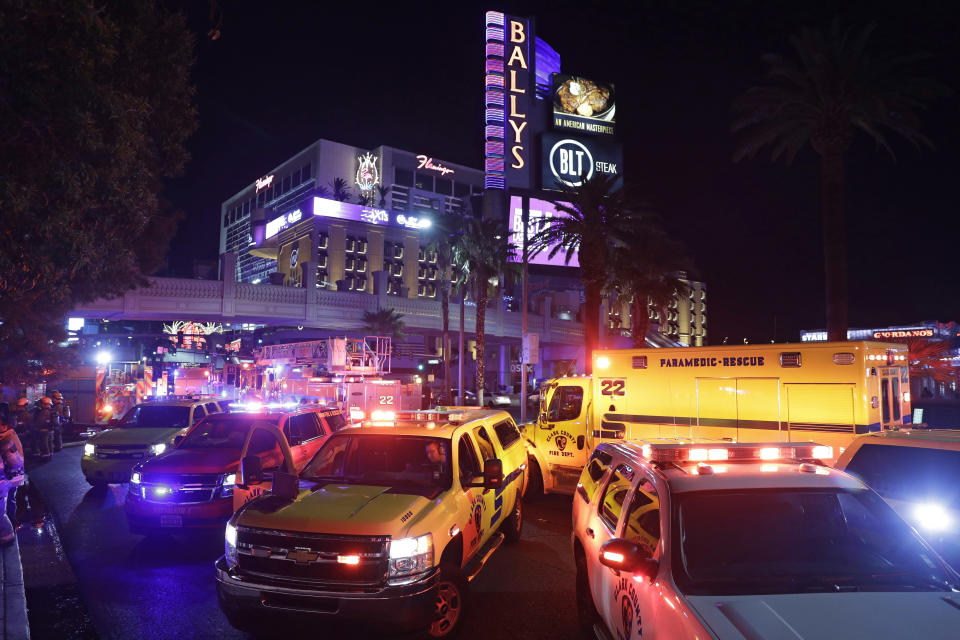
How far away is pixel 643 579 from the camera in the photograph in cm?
344

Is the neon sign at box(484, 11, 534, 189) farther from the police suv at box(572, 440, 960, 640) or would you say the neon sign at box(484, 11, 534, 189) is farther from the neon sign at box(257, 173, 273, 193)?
the police suv at box(572, 440, 960, 640)

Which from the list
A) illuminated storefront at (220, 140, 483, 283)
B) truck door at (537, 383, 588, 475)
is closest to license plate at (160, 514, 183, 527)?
truck door at (537, 383, 588, 475)

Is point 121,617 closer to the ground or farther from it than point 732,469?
closer to the ground

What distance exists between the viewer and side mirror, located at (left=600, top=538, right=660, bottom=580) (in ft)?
10.9

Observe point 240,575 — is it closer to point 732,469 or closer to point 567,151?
point 732,469

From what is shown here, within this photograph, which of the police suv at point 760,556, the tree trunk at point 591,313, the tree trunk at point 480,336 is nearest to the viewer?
the police suv at point 760,556

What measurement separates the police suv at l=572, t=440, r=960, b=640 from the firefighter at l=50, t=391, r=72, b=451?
19.9m

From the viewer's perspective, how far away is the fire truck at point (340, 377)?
19.1 m

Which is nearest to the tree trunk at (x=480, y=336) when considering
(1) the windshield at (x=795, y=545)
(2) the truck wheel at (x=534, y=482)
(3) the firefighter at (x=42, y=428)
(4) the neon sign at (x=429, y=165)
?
(3) the firefighter at (x=42, y=428)

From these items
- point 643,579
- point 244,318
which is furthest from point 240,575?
point 244,318

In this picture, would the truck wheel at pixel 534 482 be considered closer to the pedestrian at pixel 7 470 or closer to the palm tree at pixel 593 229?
the pedestrian at pixel 7 470

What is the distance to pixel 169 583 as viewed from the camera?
22.1 feet

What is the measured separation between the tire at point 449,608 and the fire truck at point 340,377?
13.0 meters

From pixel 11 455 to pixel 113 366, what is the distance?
23332 millimetres
